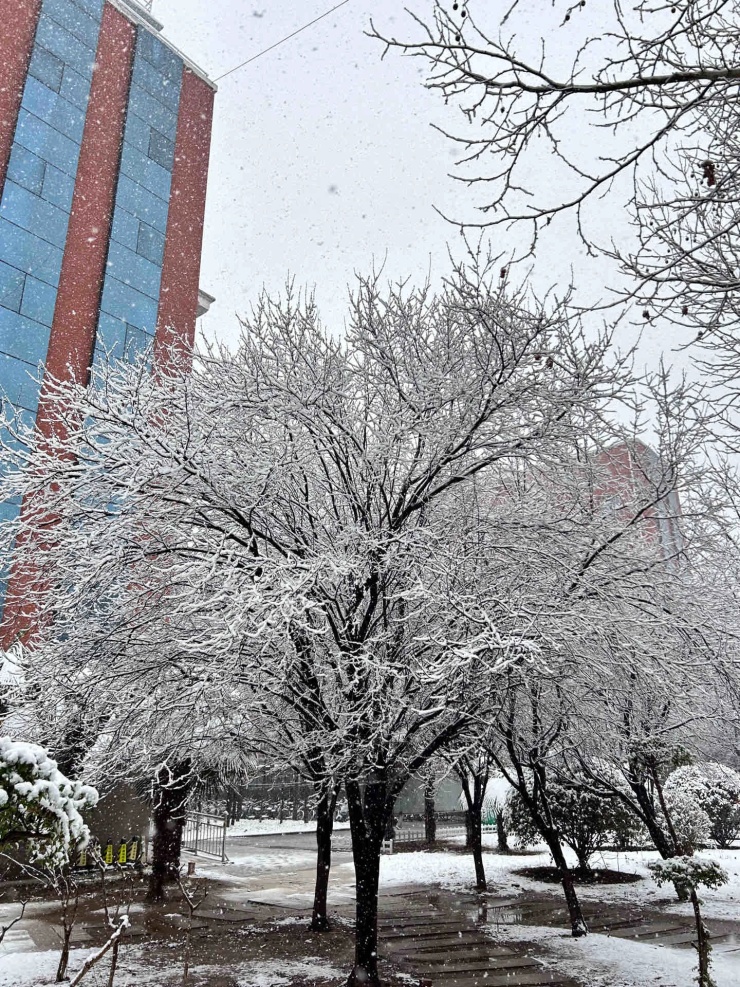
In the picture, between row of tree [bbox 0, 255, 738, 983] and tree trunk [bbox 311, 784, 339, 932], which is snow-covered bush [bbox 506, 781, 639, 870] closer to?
tree trunk [bbox 311, 784, 339, 932]

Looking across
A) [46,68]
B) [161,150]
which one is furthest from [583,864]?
[46,68]

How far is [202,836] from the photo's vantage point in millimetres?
21609

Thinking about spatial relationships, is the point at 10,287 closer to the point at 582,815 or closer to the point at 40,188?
the point at 40,188

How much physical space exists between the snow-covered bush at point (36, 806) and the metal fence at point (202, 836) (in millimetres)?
14991

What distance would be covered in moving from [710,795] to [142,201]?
27.2 metres

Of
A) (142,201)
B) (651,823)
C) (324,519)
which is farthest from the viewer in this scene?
(142,201)

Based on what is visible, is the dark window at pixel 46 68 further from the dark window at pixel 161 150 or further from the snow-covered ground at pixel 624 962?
the snow-covered ground at pixel 624 962

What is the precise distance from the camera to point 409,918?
1224 centimetres

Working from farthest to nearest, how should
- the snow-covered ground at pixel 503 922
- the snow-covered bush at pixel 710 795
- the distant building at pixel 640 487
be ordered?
the snow-covered bush at pixel 710 795, the distant building at pixel 640 487, the snow-covered ground at pixel 503 922

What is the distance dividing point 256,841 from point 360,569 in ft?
62.8

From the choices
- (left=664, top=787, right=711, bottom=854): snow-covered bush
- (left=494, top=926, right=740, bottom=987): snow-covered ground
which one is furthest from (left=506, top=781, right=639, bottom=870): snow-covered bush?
(left=494, top=926, right=740, bottom=987): snow-covered ground

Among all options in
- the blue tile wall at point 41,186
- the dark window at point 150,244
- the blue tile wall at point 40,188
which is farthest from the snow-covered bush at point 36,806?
the dark window at point 150,244

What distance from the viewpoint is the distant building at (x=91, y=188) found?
2244 cm

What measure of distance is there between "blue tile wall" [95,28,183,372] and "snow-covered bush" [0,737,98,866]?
2121 cm
